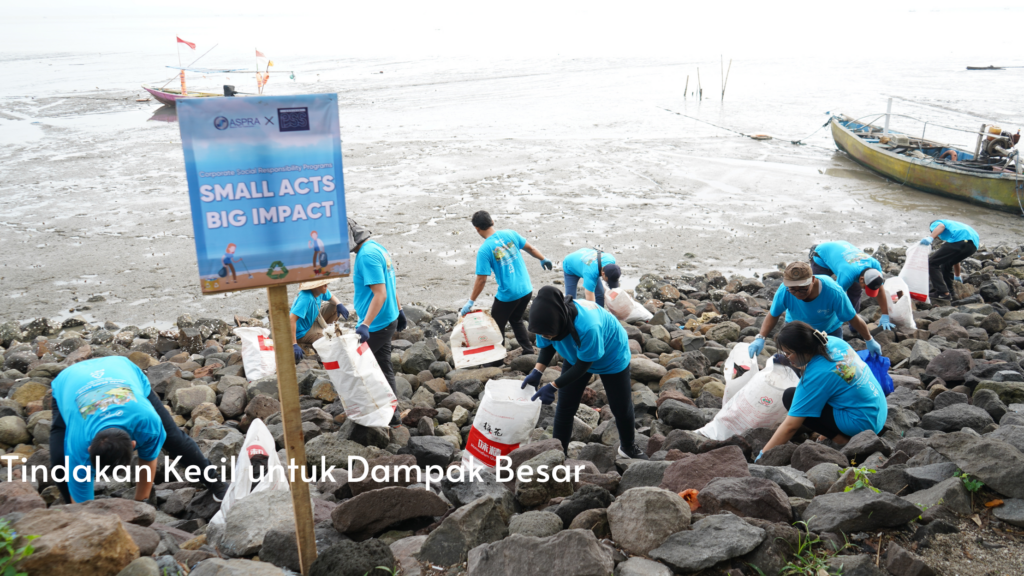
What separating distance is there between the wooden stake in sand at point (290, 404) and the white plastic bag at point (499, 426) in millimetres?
1516

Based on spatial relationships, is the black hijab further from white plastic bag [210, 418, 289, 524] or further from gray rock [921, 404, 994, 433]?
gray rock [921, 404, 994, 433]

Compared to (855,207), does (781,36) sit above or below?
above

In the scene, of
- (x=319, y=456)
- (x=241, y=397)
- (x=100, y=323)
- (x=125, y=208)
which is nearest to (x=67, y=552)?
(x=319, y=456)

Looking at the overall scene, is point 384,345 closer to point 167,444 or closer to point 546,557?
point 167,444

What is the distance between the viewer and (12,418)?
5363mm

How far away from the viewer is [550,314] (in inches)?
154

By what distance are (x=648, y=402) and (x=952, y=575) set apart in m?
2.95

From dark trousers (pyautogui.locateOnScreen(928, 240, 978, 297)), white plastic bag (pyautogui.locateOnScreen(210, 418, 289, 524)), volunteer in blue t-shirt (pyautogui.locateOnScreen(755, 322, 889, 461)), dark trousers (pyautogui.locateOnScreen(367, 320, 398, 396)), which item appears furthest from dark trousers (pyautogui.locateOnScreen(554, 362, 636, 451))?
dark trousers (pyautogui.locateOnScreen(928, 240, 978, 297))

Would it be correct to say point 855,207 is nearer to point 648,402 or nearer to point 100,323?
point 648,402

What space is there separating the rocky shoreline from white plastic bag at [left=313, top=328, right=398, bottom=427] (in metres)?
0.14

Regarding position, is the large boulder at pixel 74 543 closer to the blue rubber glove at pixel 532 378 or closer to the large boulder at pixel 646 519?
the large boulder at pixel 646 519

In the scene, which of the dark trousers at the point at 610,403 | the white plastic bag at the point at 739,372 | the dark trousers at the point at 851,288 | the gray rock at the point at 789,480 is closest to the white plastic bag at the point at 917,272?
→ the dark trousers at the point at 851,288

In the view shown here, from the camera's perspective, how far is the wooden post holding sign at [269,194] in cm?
258

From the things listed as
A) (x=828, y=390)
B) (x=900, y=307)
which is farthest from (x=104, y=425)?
(x=900, y=307)
